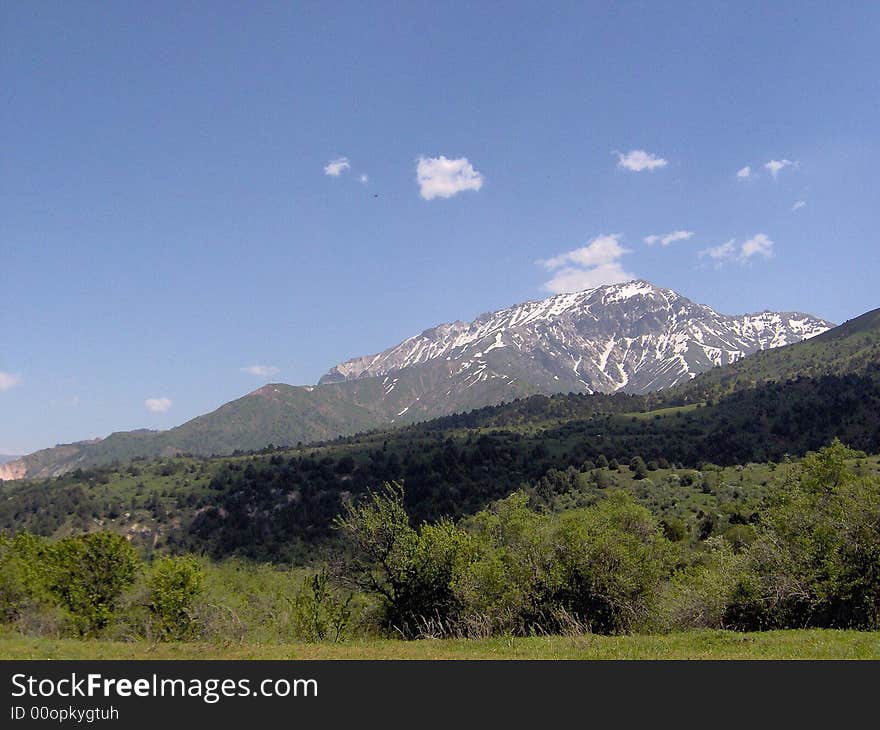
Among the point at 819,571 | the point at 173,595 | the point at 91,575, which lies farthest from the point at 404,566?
the point at 91,575

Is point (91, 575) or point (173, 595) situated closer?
point (173, 595)

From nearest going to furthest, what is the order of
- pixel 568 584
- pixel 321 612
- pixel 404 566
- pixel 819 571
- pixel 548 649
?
pixel 548 649 → pixel 819 571 → pixel 568 584 → pixel 404 566 → pixel 321 612

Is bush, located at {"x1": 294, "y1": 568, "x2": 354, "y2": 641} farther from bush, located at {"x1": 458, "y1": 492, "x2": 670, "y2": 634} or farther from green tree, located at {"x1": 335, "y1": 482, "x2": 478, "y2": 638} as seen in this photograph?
bush, located at {"x1": 458, "y1": 492, "x2": 670, "y2": 634}

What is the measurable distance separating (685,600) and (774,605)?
4.70 m

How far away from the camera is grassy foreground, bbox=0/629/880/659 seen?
19594 mm

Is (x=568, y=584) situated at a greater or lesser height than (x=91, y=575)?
lesser

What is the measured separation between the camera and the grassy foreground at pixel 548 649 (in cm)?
1959

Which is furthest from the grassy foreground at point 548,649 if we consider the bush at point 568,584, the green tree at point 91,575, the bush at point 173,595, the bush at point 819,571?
the green tree at point 91,575

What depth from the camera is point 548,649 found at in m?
21.4

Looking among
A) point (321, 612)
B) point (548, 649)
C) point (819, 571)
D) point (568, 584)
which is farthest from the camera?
point (321, 612)

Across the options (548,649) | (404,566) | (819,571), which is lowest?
(819,571)

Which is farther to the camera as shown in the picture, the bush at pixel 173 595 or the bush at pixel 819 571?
the bush at pixel 173 595

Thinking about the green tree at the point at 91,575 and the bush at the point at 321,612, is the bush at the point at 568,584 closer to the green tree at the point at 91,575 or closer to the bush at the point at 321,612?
the bush at the point at 321,612

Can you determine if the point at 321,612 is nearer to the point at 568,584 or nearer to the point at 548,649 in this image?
the point at 568,584
